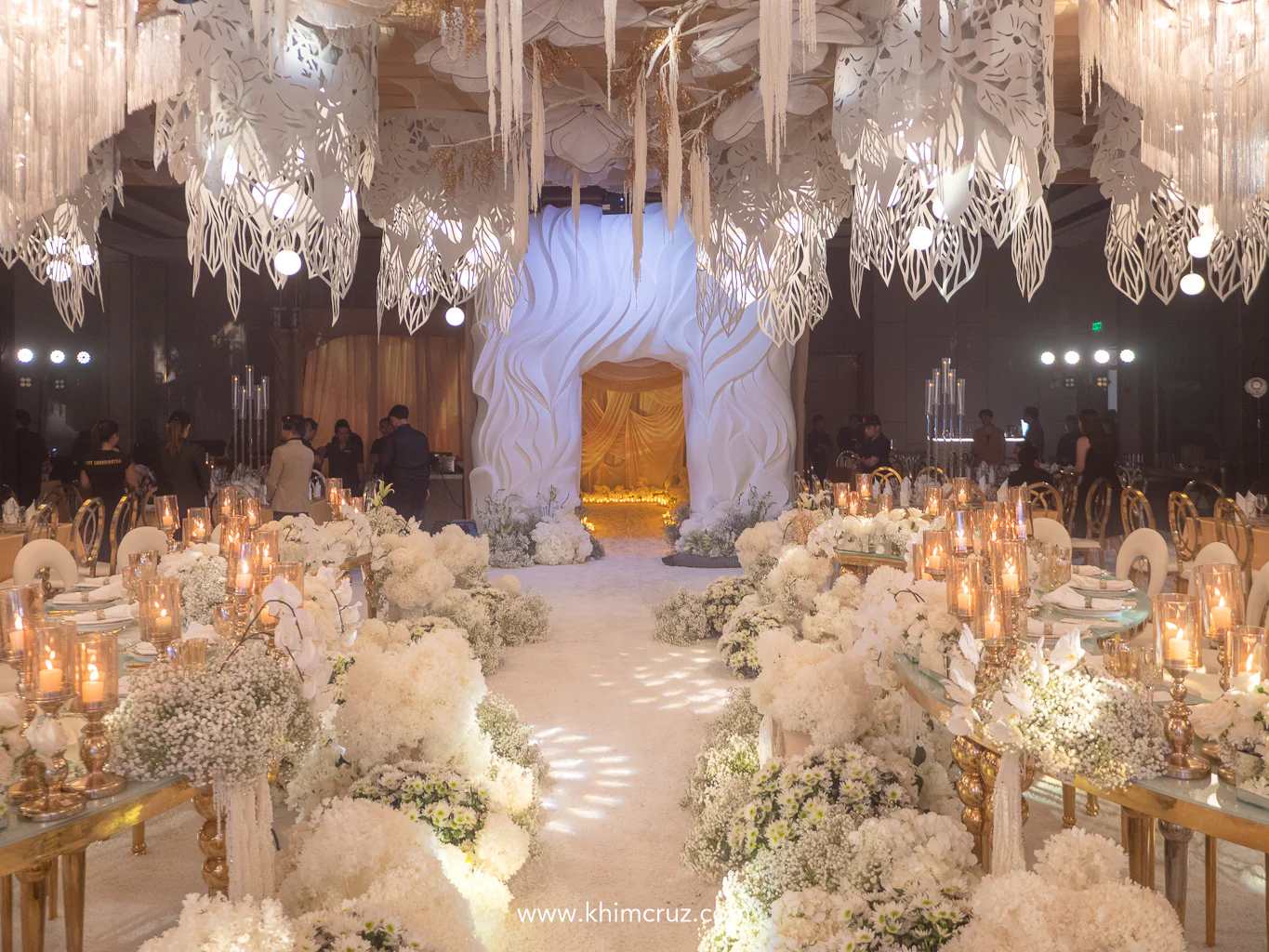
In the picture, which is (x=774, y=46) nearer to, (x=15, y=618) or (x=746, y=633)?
(x=15, y=618)

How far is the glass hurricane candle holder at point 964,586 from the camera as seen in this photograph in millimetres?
2797

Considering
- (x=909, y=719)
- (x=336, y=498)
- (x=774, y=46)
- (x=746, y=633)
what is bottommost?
(x=746, y=633)

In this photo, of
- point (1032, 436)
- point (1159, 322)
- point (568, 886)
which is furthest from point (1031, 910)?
point (1159, 322)

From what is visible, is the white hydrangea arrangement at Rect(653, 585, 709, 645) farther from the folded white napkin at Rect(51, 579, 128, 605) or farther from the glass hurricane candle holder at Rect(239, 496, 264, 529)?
the folded white napkin at Rect(51, 579, 128, 605)

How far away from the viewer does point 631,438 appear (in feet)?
56.7

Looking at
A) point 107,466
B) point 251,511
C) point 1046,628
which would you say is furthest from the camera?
point 107,466

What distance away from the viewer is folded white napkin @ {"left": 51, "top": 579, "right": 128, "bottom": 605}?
3.91 m

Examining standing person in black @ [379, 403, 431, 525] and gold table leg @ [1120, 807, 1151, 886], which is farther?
standing person in black @ [379, 403, 431, 525]

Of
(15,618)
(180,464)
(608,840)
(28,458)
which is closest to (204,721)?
(15,618)

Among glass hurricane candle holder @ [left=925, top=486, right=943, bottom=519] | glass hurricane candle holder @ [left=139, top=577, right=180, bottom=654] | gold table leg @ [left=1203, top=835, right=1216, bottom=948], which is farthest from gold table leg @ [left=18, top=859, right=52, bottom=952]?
glass hurricane candle holder @ [left=925, top=486, right=943, bottom=519]

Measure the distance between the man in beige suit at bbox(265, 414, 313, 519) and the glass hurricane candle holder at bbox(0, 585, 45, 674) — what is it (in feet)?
18.8

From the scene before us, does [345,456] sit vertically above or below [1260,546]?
above

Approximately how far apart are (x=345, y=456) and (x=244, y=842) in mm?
8507

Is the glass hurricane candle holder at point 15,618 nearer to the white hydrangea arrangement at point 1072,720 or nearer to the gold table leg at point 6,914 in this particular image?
the gold table leg at point 6,914
